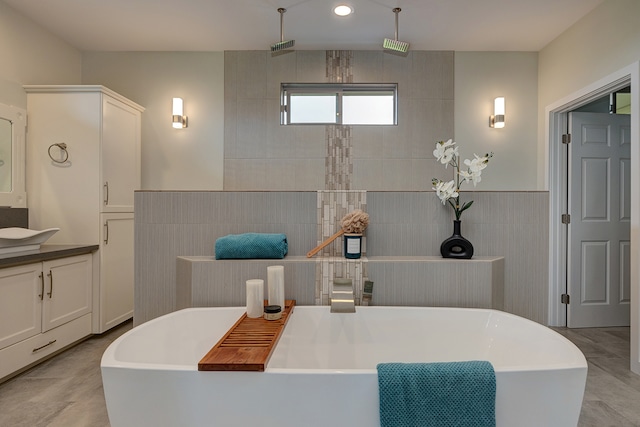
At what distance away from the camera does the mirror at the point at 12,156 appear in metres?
2.80

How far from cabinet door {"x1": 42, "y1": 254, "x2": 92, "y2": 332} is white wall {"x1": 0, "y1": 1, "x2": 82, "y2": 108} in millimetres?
1360

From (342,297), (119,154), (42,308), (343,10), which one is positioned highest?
(343,10)

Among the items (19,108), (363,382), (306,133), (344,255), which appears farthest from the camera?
(306,133)

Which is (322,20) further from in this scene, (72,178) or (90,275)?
(90,275)

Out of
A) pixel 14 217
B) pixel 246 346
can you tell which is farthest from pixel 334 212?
pixel 14 217

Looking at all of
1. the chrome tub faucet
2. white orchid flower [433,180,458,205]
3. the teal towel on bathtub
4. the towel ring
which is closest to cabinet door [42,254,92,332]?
the towel ring

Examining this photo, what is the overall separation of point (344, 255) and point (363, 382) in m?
0.93

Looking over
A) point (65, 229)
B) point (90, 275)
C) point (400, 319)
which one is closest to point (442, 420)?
point (400, 319)

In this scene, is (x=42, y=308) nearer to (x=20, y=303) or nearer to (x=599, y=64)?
(x=20, y=303)

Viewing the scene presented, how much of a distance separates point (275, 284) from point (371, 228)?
0.63 m

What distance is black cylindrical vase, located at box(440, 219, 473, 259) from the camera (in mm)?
1940

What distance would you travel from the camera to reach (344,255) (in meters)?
2.00

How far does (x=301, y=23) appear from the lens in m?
3.14

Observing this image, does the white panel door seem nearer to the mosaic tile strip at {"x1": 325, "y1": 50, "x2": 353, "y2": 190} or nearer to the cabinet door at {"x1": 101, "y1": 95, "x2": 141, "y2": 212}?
the mosaic tile strip at {"x1": 325, "y1": 50, "x2": 353, "y2": 190}
